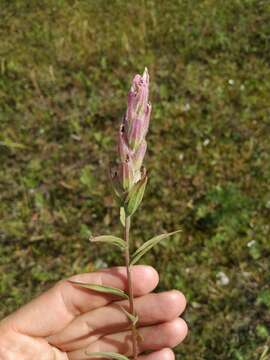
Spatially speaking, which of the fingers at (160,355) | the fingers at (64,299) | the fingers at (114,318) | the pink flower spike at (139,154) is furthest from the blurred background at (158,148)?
the pink flower spike at (139,154)

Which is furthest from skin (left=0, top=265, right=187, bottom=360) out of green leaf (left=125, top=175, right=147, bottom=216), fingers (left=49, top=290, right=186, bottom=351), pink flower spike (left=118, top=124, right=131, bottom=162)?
pink flower spike (left=118, top=124, right=131, bottom=162)

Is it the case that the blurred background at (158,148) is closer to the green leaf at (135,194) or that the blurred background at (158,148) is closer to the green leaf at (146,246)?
the green leaf at (146,246)

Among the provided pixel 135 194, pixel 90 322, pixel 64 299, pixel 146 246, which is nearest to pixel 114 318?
pixel 90 322

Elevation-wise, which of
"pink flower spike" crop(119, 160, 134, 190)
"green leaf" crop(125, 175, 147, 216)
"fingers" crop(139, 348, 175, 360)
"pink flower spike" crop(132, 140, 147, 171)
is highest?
"pink flower spike" crop(132, 140, 147, 171)

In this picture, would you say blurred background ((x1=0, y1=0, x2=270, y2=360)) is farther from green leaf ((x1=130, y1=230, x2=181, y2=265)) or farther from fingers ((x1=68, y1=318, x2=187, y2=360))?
green leaf ((x1=130, y1=230, x2=181, y2=265))

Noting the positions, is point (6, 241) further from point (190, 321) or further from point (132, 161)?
point (132, 161)

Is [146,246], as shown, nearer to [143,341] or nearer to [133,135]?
[133,135]
